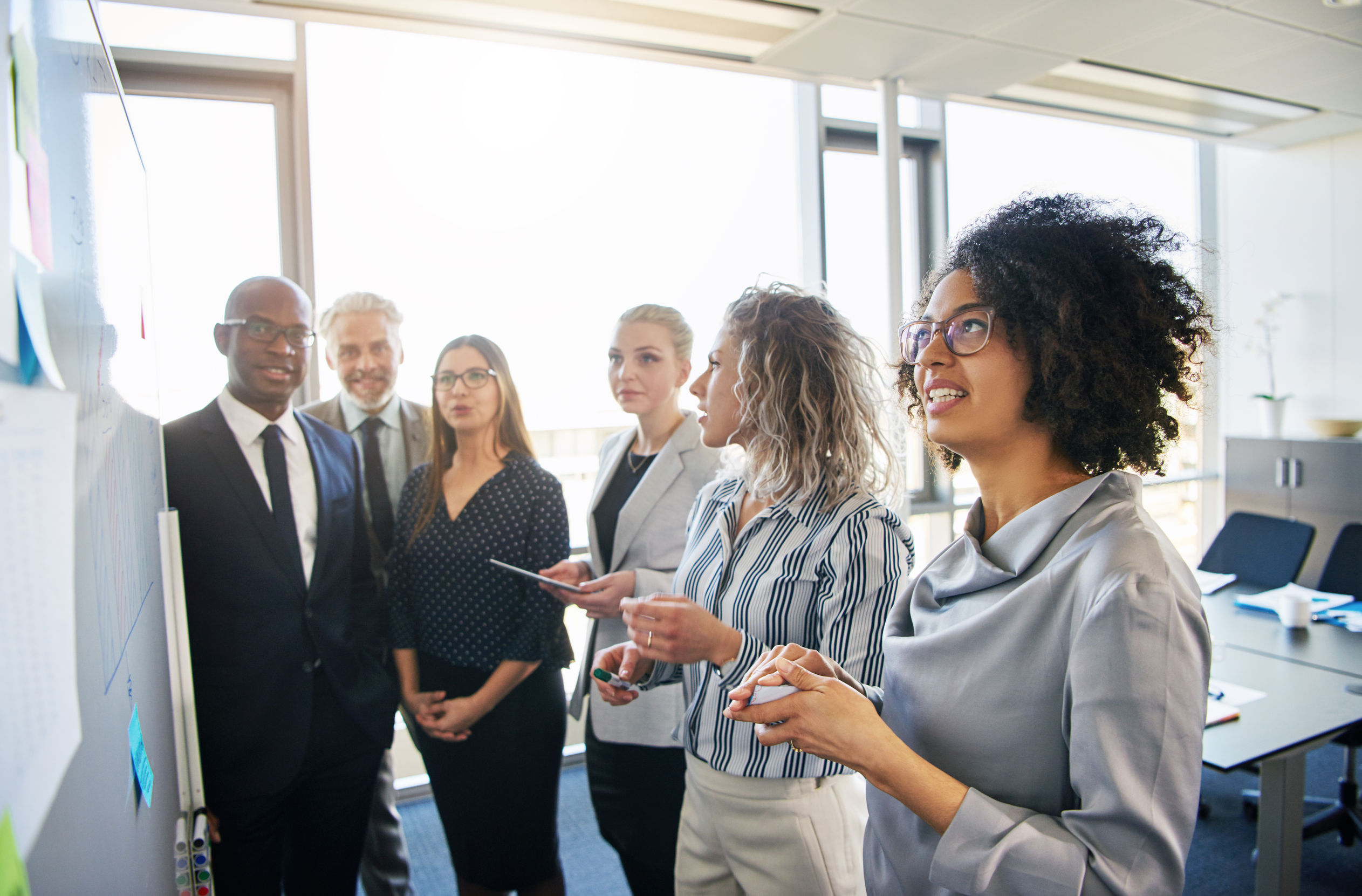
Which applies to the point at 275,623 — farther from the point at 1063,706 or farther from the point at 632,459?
the point at 1063,706

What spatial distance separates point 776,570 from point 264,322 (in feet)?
4.22

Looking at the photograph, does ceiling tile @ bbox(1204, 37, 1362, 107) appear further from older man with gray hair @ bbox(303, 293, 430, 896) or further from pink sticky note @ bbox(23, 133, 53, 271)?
pink sticky note @ bbox(23, 133, 53, 271)

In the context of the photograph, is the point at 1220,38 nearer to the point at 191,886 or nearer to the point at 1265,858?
the point at 1265,858

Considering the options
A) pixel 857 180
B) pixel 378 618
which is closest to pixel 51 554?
pixel 378 618

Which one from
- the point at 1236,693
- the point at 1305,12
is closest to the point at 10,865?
the point at 1236,693

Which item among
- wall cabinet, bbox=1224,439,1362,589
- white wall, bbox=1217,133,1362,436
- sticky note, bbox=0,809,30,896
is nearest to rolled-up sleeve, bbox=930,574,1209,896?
sticky note, bbox=0,809,30,896

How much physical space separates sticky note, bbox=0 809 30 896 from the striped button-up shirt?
1.06 m

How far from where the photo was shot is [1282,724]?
2.03m

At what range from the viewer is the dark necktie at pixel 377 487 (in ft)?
7.84

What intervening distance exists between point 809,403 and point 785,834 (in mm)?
773

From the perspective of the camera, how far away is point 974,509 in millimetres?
1171

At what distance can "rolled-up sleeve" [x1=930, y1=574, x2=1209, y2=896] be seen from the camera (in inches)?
32.0

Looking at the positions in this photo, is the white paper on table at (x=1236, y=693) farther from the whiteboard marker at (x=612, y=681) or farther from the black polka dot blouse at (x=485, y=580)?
the black polka dot blouse at (x=485, y=580)

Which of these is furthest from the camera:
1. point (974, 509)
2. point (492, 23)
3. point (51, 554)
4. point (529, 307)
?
point (529, 307)
